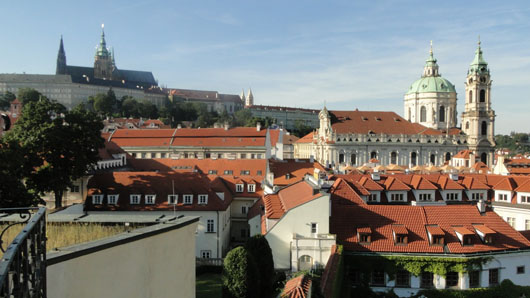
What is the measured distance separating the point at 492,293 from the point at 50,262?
24389mm

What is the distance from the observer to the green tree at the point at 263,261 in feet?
76.4

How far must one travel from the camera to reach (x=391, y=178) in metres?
42.4

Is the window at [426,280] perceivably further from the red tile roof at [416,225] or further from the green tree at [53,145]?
the green tree at [53,145]

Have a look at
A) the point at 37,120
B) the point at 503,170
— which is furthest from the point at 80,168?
the point at 503,170

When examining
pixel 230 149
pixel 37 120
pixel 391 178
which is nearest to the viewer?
pixel 37 120

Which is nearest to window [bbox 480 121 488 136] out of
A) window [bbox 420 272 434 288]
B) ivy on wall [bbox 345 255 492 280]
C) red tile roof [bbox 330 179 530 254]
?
red tile roof [bbox 330 179 530 254]

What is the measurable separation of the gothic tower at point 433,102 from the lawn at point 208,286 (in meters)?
103

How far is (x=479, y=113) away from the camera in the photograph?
109438 millimetres

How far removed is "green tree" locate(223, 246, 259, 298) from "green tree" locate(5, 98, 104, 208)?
16.5 m

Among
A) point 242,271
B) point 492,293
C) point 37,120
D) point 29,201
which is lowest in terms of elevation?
point 492,293

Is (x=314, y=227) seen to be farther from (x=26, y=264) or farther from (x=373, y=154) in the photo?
(x=373, y=154)

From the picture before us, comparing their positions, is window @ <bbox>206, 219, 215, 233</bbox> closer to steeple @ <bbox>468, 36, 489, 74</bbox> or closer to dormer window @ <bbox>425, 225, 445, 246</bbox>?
dormer window @ <bbox>425, 225, 445, 246</bbox>

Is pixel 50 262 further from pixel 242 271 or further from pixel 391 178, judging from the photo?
pixel 391 178

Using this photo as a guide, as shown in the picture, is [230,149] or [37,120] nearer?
[37,120]
